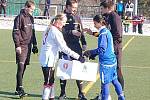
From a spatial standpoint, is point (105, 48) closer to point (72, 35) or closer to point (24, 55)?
point (72, 35)

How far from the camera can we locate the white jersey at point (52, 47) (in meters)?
9.03

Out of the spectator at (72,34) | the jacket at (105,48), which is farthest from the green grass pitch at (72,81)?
the jacket at (105,48)

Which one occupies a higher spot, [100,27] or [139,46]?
[100,27]

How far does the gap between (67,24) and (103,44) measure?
5.30ft

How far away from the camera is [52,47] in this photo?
359 inches

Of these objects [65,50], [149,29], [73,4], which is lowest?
[149,29]

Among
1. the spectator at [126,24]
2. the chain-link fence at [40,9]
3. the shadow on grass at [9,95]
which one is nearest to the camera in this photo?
the shadow on grass at [9,95]

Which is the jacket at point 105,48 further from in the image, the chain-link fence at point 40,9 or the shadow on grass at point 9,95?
the chain-link fence at point 40,9

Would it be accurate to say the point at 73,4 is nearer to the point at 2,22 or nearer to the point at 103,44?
the point at 103,44

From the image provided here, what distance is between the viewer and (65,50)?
902 centimetres

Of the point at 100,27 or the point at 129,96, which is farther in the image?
the point at 129,96

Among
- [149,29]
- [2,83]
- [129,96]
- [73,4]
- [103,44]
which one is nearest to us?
[103,44]

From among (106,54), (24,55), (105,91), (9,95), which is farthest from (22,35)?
(105,91)

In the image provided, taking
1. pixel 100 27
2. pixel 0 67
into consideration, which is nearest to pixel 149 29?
pixel 0 67
